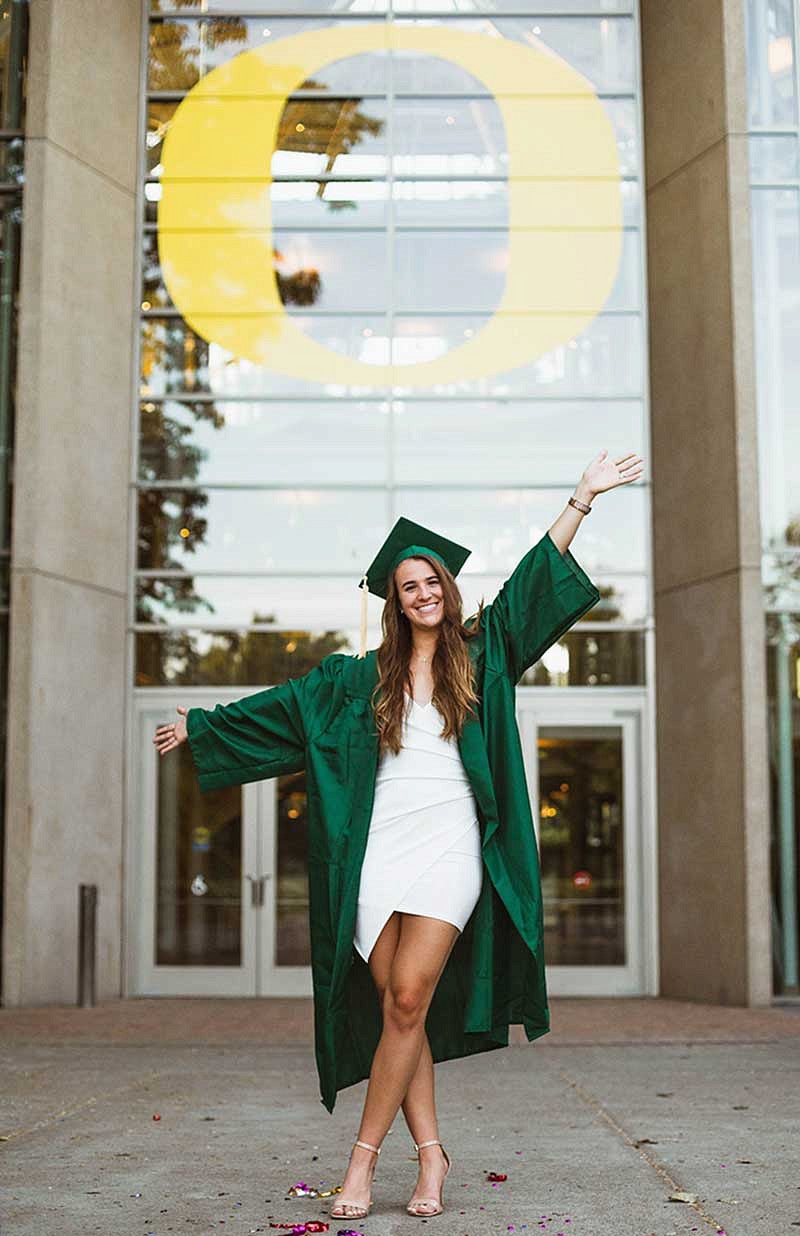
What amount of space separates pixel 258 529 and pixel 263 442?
73 cm

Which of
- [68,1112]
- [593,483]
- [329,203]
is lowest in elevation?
[68,1112]

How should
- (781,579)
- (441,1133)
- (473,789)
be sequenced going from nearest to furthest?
1. (473,789)
2. (441,1133)
3. (781,579)

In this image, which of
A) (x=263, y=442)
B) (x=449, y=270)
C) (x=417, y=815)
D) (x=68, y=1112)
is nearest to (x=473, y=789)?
(x=417, y=815)

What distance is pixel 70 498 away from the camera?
37.6ft

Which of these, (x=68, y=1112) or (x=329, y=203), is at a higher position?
(x=329, y=203)

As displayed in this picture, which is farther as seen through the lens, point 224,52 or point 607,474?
point 224,52

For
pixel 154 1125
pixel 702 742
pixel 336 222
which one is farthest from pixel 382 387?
pixel 154 1125

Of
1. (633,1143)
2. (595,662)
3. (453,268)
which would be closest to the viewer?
(633,1143)

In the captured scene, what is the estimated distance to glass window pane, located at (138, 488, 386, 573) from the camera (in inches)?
490

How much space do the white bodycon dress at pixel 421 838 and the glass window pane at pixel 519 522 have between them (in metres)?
7.99

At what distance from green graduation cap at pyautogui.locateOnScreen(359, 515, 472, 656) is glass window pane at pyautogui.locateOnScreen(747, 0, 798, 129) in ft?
26.5

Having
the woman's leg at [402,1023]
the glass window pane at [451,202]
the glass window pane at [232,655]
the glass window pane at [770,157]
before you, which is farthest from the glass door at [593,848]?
the woman's leg at [402,1023]

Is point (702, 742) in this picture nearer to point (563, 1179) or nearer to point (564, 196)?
point (564, 196)

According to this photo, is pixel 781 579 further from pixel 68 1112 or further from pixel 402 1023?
pixel 402 1023
